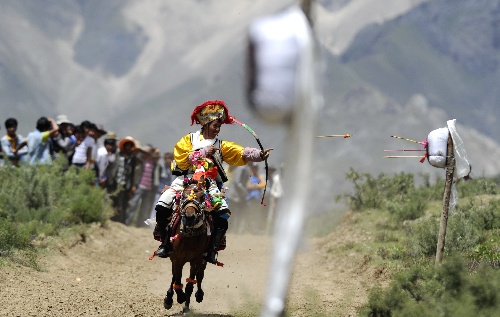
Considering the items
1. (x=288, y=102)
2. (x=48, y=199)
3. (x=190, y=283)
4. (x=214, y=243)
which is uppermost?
(x=288, y=102)

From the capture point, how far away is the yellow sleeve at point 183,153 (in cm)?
1113

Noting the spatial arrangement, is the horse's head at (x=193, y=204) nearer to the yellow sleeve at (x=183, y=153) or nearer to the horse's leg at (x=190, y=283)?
the yellow sleeve at (x=183, y=153)

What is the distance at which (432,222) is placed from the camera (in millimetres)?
14570

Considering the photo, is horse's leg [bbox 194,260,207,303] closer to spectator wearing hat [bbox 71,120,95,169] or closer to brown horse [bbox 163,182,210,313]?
brown horse [bbox 163,182,210,313]

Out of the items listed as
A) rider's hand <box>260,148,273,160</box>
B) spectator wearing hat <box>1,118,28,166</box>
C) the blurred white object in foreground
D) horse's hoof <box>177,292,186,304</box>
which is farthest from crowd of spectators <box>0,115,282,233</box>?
the blurred white object in foreground

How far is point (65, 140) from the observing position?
18891 mm

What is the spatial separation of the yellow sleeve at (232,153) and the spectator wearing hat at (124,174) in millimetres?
9343

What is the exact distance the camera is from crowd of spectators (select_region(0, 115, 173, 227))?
18219mm

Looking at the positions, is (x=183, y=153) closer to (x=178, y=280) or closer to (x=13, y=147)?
(x=178, y=280)

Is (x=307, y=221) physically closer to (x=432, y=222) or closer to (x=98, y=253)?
(x=432, y=222)

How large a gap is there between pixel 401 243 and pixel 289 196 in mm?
9847

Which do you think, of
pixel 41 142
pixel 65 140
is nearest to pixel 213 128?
pixel 41 142

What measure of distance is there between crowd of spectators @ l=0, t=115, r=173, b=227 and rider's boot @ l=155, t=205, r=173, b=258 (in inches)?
281

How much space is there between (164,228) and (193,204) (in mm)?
841
